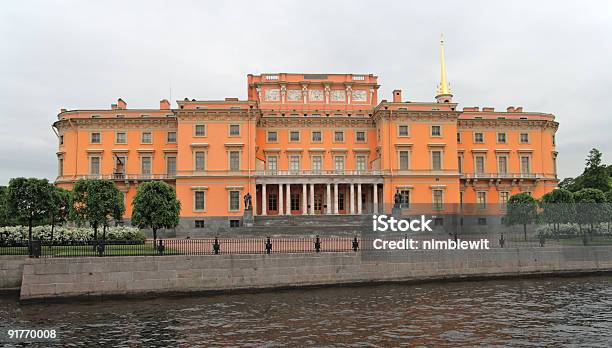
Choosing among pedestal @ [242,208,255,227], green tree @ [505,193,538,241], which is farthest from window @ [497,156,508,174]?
pedestal @ [242,208,255,227]

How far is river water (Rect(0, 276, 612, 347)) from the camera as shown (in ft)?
52.9

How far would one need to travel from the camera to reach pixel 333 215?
163 feet

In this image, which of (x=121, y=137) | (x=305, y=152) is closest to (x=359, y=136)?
(x=305, y=152)

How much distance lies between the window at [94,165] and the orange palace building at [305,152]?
0.34 feet

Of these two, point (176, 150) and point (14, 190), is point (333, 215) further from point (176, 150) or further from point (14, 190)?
point (14, 190)

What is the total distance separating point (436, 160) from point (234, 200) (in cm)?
2084

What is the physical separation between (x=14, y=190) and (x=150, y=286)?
10207 millimetres

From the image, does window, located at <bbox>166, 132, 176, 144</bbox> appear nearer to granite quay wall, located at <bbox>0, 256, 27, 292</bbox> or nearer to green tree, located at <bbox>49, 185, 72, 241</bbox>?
green tree, located at <bbox>49, 185, 72, 241</bbox>

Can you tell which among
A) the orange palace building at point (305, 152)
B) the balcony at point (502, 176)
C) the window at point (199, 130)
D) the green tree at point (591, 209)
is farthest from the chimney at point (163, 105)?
the green tree at point (591, 209)

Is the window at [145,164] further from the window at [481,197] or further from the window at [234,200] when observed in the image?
the window at [481,197]

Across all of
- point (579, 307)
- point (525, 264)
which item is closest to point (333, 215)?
point (525, 264)

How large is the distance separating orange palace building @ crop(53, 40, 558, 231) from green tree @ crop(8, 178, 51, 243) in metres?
21.2

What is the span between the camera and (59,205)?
3053cm

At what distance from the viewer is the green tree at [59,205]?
28969mm
